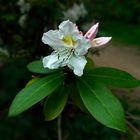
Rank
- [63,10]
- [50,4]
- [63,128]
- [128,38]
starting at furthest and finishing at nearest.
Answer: [128,38] → [63,128] → [63,10] → [50,4]

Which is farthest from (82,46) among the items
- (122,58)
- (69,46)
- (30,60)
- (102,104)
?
(122,58)

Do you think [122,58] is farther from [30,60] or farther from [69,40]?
[69,40]

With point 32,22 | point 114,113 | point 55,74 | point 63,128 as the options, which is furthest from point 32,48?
point 114,113

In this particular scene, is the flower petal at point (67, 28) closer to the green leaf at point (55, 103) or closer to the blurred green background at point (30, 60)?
the green leaf at point (55, 103)

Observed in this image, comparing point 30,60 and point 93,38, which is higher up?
point 93,38

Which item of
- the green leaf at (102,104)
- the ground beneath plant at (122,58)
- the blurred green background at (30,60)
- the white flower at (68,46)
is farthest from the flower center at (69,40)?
the ground beneath plant at (122,58)

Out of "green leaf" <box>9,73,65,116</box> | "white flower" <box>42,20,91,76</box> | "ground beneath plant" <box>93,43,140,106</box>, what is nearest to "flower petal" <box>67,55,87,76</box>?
"white flower" <box>42,20,91,76</box>

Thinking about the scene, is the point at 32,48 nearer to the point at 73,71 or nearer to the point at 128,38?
the point at 73,71

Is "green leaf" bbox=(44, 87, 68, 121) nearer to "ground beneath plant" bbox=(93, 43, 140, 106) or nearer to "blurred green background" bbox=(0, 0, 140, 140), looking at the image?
"blurred green background" bbox=(0, 0, 140, 140)
